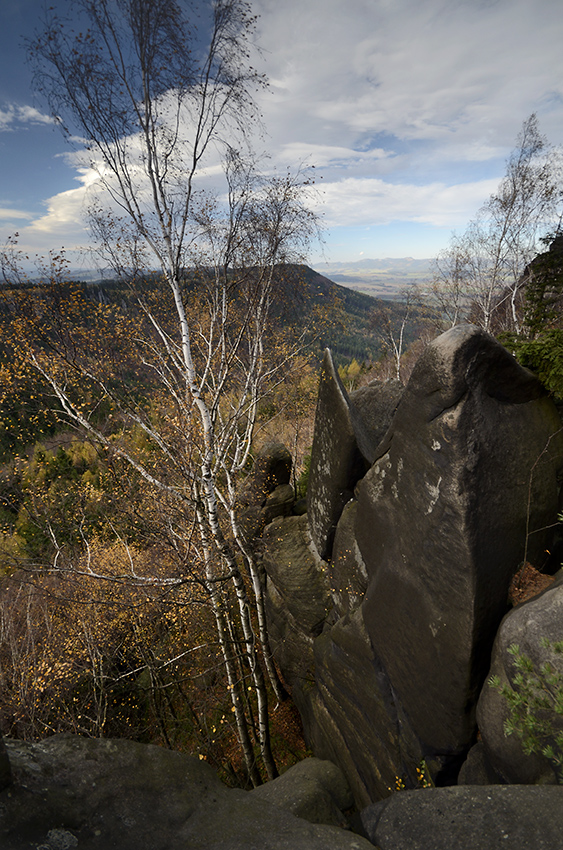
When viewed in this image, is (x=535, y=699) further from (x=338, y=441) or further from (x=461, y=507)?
(x=338, y=441)

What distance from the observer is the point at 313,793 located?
657 centimetres

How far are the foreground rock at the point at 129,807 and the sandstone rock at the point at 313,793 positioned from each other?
2094 mm

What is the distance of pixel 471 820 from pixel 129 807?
3440mm

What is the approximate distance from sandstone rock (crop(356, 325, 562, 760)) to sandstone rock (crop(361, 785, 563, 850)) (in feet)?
6.29

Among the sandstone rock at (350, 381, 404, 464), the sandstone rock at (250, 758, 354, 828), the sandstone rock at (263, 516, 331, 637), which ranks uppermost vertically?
the sandstone rock at (350, 381, 404, 464)

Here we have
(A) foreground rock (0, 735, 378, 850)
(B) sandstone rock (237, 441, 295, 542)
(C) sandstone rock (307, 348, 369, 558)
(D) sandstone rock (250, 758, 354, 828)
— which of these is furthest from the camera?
(B) sandstone rock (237, 441, 295, 542)

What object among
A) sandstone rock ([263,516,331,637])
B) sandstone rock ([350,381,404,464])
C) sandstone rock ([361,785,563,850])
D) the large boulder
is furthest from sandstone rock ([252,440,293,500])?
sandstone rock ([361,785,563,850])

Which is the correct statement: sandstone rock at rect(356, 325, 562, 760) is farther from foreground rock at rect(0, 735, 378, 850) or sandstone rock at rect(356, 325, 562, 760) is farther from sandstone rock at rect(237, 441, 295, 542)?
sandstone rock at rect(237, 441, 295, 542)

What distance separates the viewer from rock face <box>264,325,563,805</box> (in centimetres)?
565

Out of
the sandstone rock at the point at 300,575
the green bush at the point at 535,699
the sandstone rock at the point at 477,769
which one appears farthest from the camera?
the sandstone rock at the point at 300,575

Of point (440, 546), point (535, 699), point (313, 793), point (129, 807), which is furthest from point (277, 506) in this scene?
point (129, 807)

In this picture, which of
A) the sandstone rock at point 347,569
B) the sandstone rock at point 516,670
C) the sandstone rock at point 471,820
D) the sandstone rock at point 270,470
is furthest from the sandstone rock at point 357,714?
the sandstone rock at point 270,470

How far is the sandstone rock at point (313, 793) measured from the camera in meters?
6.25

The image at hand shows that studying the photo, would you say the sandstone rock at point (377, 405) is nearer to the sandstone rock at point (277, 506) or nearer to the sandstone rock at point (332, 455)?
the sandstone rock at point (332, 455)
